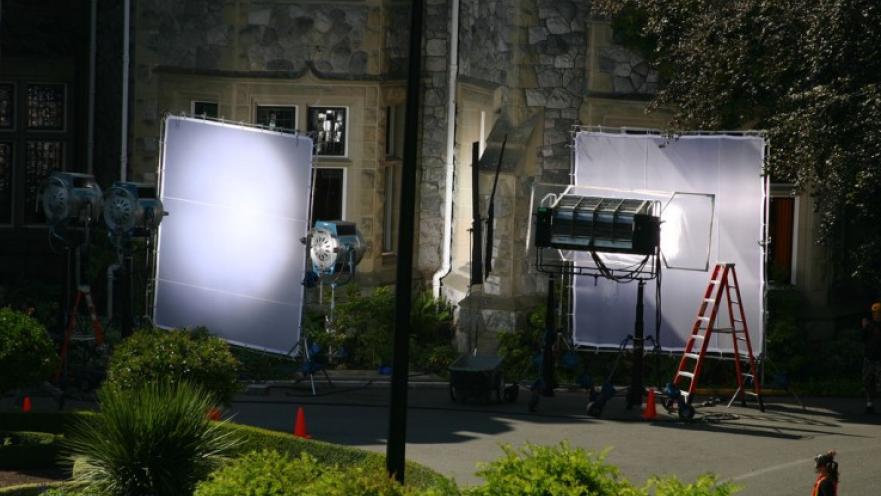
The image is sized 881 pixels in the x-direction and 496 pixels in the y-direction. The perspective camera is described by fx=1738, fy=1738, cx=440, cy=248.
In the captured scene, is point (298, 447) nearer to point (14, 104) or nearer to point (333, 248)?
point (333, 248)

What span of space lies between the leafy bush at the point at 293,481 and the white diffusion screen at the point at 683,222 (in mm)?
10624

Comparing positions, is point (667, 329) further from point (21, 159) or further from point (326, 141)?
point (21, 159)

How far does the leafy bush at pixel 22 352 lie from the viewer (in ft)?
57.0

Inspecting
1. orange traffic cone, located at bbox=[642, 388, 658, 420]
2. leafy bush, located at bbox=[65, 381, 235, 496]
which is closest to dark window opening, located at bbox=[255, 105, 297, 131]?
orange traffic cone, located at bbox=[642, 388, 658, 420]

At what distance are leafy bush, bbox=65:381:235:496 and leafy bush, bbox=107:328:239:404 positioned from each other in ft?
7.57

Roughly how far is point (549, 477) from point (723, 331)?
11.3m

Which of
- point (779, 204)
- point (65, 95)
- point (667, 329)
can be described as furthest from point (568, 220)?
point (65, 95)

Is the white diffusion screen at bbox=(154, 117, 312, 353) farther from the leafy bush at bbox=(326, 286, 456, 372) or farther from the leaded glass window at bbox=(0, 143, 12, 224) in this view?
the leaded glass window at bbox=(0, 143, 12, 224)

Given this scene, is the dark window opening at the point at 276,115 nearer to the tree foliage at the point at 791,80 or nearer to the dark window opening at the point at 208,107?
the dark window opening at the point at 208,107

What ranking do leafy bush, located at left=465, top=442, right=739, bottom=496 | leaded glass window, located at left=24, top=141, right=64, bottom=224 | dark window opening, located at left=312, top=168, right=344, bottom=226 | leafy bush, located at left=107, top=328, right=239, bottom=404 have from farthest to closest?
leaded glass window, located at left=24, top=141, right=64, bottom=224, dark window opening, located at left=312, top=168, right=344, bottom=226, leafy bush, located at left=107, top=328, right=239, bottom=404, leafy bush, located at left=465, top=442, right=739, bottom=496

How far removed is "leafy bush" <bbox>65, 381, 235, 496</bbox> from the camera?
14.6 meters

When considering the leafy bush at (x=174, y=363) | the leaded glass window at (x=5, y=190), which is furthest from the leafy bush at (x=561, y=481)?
the leaded glass window at (x=5, y=190)

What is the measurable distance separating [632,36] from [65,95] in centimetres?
927

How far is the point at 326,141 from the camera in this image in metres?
25.8
